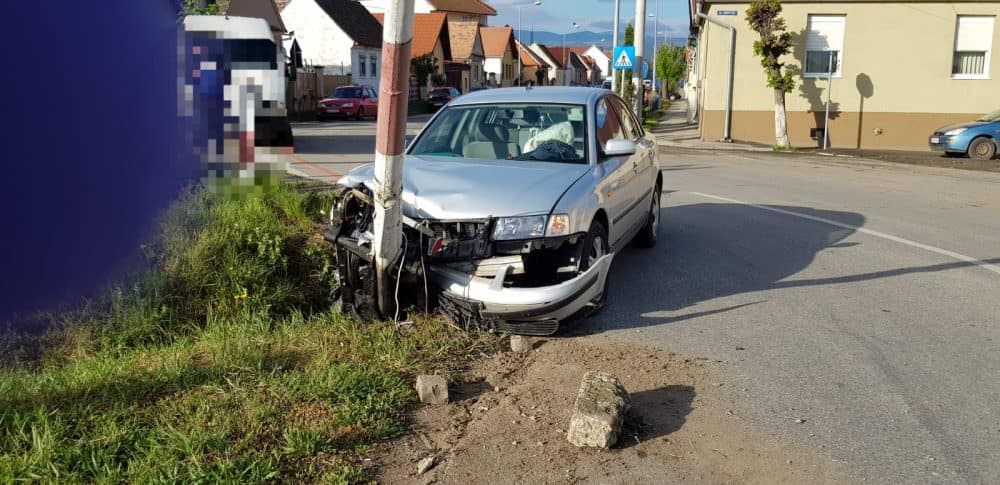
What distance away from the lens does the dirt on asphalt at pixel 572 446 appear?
13.0 feet

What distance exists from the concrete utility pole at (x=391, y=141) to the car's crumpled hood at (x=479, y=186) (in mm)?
302

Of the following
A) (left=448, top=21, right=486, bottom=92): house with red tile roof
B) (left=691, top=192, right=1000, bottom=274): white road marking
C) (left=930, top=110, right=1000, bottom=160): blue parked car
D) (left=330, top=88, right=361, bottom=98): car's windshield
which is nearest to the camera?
(left=691, top=192, right=1000, bottom=274): white road marking

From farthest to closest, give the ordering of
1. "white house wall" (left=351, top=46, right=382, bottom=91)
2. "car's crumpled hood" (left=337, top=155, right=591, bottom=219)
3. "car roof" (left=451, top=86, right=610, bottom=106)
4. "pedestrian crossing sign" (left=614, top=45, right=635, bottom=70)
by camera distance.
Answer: "white house wall" (left=351, top=46, right=382, bottom=91) → "pedestrian crossing sign" (left=614, top=45, right=635, bottom=70) → "car roof" (left=451, top=86, right=610, bottom=106) → "car's crumpled hood" (left=337, top=155, right=591, bottom=219)

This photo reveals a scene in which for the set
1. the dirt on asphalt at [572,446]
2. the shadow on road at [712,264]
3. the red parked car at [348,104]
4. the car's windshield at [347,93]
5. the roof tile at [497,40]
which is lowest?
the dirt on asphalt at [572,446]

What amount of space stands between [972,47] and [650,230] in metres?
22.2

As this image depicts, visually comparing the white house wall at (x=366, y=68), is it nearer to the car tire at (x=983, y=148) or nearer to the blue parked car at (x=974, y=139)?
the blue parked car at (x=974, y=139)

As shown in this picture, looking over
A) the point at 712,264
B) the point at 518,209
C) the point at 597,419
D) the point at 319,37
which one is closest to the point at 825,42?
the point at 712,264

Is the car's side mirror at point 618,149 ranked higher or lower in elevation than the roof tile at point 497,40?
lower

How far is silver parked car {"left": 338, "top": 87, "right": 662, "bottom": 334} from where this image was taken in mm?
5656

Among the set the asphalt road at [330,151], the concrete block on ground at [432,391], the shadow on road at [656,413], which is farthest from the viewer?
the asphalt road at [330,151]

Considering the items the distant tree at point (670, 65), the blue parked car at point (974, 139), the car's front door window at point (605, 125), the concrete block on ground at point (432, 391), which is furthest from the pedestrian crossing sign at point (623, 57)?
the distant tree at point (670, 65)

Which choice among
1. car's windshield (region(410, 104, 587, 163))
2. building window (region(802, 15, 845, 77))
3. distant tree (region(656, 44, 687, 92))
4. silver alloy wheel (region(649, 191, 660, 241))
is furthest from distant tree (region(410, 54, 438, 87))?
car's windshield (region(410, 104, 587, 163))

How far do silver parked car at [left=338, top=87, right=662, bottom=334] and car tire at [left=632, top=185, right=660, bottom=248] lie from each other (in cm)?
143

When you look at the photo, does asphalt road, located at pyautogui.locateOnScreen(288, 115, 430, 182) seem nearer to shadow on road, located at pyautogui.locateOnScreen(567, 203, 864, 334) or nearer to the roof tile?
shadow on road, located at pyautogui.locateOnScreen(567, 203, 864, 334)
